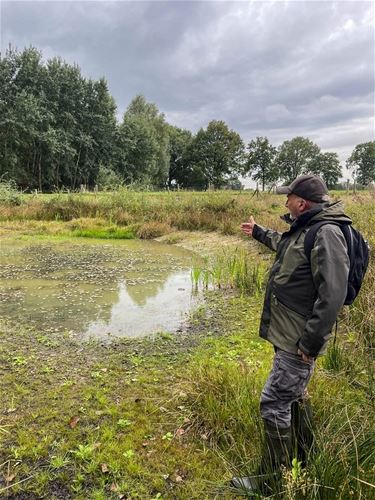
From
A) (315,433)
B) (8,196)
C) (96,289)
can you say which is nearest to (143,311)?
(96,289)

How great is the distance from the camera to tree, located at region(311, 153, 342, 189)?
6093 cm

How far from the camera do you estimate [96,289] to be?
8.56 metres

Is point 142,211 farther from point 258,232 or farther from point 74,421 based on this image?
point 258,232

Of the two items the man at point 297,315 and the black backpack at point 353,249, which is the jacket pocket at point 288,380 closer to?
the man at point 297,315

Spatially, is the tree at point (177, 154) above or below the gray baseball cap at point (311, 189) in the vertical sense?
above

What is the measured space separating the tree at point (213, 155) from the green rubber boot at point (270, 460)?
5786 centimetres

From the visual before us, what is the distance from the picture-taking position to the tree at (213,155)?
6038cm

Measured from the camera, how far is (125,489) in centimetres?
279

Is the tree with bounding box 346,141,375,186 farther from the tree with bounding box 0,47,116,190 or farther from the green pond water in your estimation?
the green pond water

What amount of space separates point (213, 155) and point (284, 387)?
60.9 metres

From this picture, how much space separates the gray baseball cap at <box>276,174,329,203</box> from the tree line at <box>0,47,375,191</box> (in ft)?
89.5

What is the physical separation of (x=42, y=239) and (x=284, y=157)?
209 feet

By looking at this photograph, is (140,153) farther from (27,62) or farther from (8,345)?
(8,345)

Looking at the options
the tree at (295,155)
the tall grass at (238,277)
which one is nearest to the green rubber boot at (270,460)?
the tall grass at (238,277)
